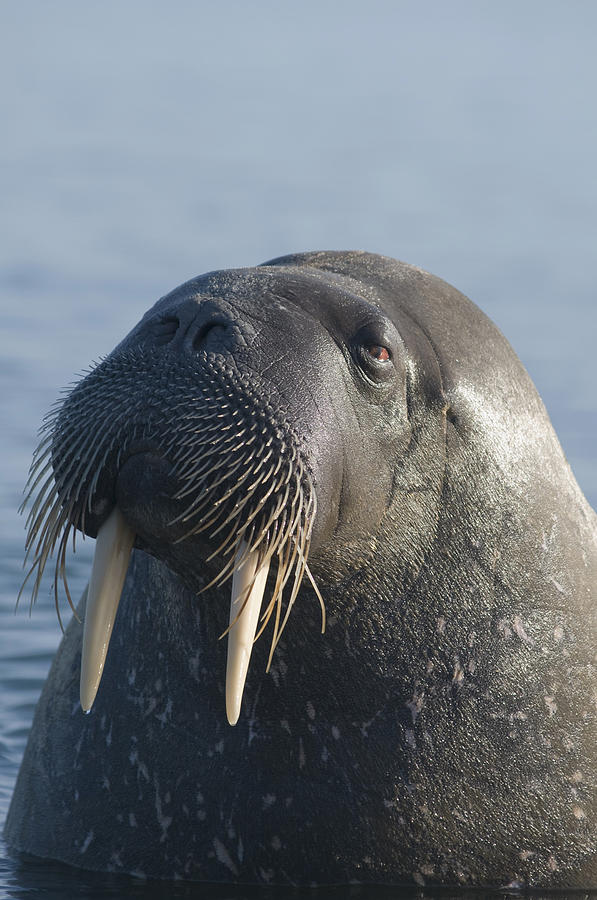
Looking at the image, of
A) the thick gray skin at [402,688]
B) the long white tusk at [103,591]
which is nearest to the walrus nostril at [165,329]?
the thick gray skin at [402,688]

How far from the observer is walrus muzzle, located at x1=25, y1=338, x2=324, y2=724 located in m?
5.42

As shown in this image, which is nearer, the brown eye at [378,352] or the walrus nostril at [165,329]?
the walrus nostril at [165,329]

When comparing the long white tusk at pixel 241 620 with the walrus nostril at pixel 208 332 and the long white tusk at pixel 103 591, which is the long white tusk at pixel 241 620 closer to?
the long white tusk at pixel 103 591

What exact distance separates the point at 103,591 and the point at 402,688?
1.27 metres

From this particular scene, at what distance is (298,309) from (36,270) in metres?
14.3

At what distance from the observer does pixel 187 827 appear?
635 centimetres

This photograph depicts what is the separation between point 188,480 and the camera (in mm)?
5414

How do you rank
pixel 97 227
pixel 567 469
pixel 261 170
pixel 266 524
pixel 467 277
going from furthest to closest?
pixel 261 170 → pixel 97 227 → pixel 467 277 → pixel 567 469 → pixel 266 524

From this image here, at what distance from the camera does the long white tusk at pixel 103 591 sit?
5.57 meters

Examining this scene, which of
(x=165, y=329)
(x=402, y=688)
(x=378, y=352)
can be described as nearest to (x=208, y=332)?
(x=165, y=329)

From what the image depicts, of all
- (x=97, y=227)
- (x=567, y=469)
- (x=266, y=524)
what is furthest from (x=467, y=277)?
(x=266, y=524)

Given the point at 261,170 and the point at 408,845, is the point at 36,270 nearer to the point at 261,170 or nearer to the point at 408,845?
the point at 261,170

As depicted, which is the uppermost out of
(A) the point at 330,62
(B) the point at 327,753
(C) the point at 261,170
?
(A) the point at 330,62

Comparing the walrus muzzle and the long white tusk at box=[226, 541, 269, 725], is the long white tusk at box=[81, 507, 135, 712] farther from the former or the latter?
the long white tusk at box=[226, 541, 269, 725]
